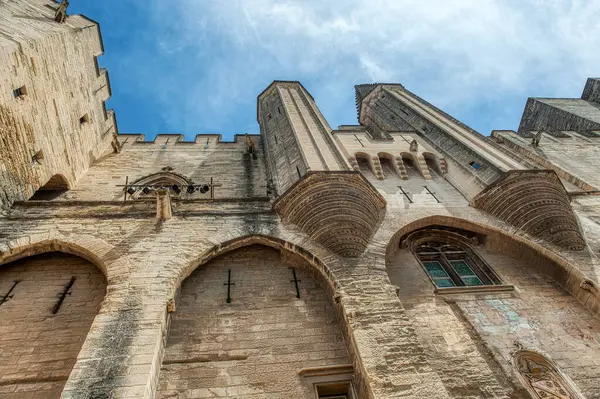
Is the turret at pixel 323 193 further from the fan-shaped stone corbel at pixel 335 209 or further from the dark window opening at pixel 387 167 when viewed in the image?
the dark window opening at pixel 387 167

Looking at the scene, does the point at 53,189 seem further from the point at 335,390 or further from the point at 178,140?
the point at 335,390

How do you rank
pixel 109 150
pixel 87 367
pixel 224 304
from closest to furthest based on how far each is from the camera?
pixel 87 367 → pixel 224 304 → pixel 109 150

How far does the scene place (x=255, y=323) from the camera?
584 centimetres

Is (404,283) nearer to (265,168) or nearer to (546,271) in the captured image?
(546,271)

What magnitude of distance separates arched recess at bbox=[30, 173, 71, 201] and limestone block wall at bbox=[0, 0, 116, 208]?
0.20 m

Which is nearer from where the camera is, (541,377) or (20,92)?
(541,377)

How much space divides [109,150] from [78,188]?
3078mm

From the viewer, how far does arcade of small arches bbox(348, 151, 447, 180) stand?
408 inches

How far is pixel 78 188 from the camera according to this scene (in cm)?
990

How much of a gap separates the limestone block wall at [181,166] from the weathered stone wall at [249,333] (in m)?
3.40

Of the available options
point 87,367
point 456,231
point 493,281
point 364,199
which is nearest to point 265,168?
point 364,199

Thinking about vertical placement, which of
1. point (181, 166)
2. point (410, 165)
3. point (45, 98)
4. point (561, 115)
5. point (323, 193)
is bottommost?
point (323, 193)

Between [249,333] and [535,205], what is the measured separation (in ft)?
20.4

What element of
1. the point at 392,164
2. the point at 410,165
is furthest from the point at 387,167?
the point at 410,165
